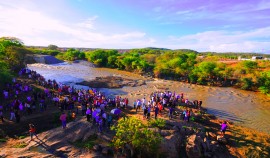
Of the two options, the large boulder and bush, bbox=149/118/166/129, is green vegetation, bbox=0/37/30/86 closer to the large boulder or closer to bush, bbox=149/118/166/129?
bush, bbox=149/118/166/129

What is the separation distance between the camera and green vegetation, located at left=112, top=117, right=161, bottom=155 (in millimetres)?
16203

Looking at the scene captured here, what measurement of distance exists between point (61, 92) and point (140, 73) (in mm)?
36353

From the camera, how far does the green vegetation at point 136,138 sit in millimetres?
16203

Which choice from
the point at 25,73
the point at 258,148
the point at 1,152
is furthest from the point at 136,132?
the point at 25,73

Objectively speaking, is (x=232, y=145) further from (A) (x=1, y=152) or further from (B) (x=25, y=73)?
(B) (x=25, y=73)

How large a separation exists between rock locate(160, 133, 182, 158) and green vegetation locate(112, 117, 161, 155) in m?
1.44

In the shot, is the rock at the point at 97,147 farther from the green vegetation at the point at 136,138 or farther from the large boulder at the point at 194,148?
the large boulder at the point at 194,148

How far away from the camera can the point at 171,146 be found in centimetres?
1830

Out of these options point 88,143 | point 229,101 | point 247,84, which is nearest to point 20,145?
point 88,143

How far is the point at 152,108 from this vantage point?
1085 inches

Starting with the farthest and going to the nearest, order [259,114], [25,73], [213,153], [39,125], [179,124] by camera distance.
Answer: [25,73] < [259,114] < [179,124] < [39,125] < [213,153]

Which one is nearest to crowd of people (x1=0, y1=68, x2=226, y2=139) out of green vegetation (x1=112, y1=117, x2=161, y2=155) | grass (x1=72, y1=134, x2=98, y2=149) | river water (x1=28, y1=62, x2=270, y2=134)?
grass (x1=72, y1=134, x2=98, y2=149)

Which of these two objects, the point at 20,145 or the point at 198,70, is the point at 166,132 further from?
the point at 198,70

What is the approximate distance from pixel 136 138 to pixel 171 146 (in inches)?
140
